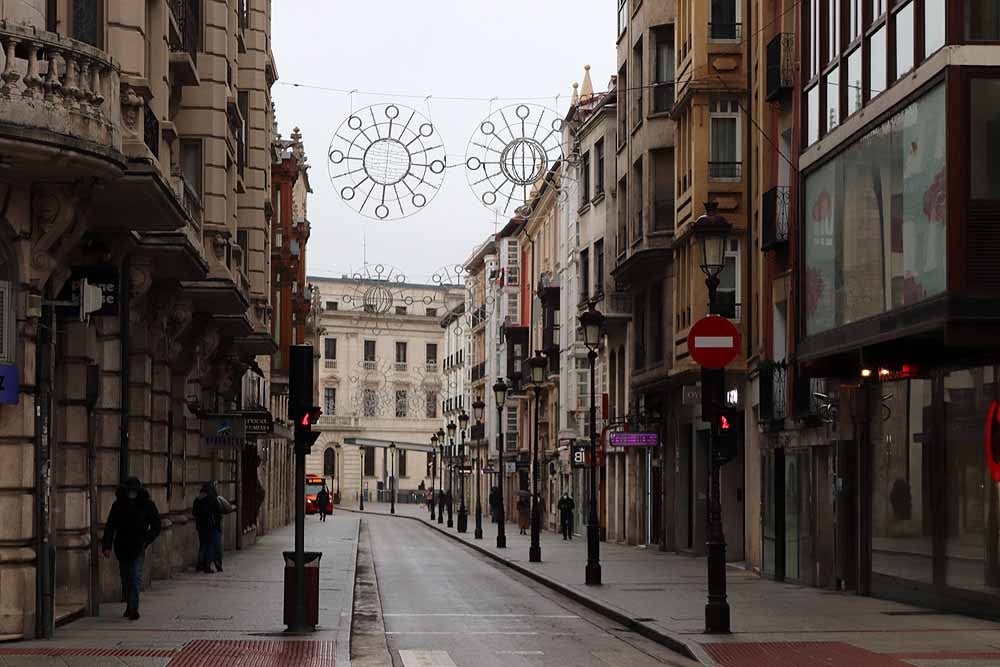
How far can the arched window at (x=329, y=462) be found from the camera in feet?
441

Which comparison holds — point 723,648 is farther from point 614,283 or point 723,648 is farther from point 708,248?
point 614,283

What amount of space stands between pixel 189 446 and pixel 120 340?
10305 millimetres

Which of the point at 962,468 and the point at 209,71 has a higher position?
the point at 209,71

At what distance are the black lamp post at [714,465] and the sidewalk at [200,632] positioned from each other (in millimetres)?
4408

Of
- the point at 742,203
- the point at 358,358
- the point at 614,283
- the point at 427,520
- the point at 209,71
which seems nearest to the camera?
the point at 209,71

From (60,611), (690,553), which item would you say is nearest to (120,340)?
(60,611)

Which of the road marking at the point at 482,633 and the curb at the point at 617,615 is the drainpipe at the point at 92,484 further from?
the curb at the point at 617,615

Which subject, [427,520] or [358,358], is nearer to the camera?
[427,520]

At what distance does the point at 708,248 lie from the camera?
20938mm

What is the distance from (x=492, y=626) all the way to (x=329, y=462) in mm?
113738

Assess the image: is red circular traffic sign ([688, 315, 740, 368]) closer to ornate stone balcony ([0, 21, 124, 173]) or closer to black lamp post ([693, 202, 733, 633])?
black lamp post ([693, 202, 733, 633])

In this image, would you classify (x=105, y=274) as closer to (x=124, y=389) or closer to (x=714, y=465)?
(x=124, y=389)

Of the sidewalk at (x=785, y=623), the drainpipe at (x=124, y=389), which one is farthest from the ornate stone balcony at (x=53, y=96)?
the sidewalk at (x=785, y=623)

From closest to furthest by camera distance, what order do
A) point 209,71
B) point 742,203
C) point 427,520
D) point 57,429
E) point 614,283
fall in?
point 57,429
point 209,71
point 742,203
point 614,283
point 427,520
